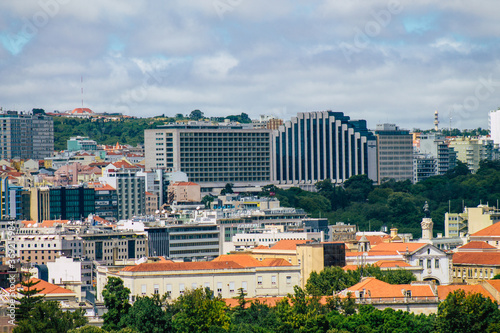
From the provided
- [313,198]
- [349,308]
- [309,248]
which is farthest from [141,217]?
[349,308]

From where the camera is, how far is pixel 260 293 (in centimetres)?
10206

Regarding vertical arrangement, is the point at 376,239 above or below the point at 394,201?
below

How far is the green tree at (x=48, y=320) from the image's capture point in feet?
230

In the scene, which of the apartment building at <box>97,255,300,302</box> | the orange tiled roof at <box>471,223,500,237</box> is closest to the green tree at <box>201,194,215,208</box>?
the orange tiled roof at <box>471,223,500,237</box>

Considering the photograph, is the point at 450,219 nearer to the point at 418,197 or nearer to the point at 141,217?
the point at 418,197

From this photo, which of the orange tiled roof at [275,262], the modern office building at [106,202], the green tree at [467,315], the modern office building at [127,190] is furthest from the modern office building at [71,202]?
the green tree at [467,315]

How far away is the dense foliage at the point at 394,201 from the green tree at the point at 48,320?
9628cm

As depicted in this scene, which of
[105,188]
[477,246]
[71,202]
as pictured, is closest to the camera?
[477,246]

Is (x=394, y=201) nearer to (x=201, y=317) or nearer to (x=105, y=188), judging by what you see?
(x=105, y=188)

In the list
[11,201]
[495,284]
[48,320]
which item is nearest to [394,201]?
[11,201]

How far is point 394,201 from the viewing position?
7096 inches

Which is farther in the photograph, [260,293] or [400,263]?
[400,263]

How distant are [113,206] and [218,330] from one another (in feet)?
349

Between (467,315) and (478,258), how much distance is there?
4070 cm
